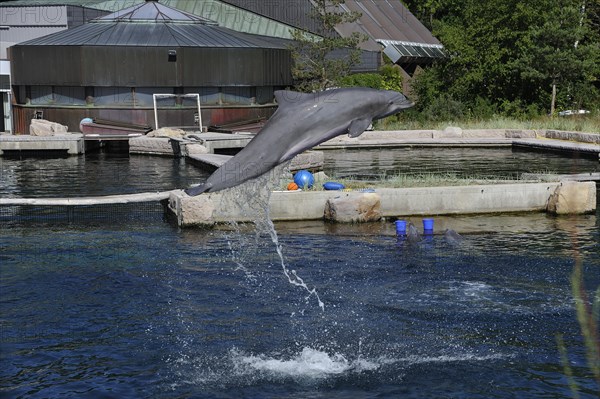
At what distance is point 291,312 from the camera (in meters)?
16.1

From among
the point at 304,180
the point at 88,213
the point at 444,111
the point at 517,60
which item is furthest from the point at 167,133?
the point at 517,60

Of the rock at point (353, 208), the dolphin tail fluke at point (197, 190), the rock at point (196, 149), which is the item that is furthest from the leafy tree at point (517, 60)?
the dolphin tail fluke at point (197, 190)

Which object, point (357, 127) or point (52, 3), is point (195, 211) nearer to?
point (357, 127)

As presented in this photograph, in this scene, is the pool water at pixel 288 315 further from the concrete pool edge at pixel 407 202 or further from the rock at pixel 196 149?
the rock at pixel 196 149

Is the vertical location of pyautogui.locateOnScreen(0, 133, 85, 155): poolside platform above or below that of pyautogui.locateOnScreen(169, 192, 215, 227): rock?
above

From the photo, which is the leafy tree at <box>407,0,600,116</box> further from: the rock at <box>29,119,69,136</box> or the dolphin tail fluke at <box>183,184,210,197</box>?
the dolphin tail fluke at <box>183,184,210,197</box>

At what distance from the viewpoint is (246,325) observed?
15.4m

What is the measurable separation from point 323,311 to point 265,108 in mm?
31007

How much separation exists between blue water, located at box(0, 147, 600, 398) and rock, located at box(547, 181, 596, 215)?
1369mm

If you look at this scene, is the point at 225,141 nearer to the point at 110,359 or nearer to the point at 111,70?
the point at 111,70

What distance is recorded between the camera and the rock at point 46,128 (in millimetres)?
41312

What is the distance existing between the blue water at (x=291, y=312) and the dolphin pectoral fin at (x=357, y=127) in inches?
141

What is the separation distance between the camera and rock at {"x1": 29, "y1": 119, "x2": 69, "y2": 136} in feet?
136

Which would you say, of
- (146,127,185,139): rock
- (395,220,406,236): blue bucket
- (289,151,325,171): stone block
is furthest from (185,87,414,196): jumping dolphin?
(146,127,185,139): rock
